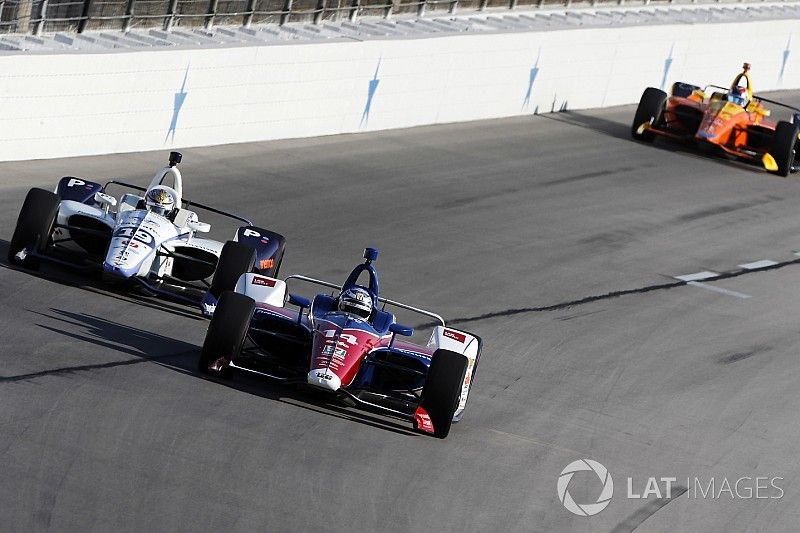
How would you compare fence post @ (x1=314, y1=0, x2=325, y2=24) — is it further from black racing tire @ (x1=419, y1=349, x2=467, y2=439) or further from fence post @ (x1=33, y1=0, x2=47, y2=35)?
black racing tire @ (x1=419, y1=349, x2=467, y2=439)

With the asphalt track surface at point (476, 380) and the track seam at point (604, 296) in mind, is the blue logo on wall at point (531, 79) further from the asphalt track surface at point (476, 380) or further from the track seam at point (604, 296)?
the track seam at point (604, 296)

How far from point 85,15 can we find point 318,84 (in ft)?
13.7

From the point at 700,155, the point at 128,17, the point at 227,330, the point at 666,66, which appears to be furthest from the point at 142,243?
the point at 666,66

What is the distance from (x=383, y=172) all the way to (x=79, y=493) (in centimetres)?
1443

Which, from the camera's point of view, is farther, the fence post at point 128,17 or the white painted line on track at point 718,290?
the fence post at point 128,17

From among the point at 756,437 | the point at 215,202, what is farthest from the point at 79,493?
the point at 215,202

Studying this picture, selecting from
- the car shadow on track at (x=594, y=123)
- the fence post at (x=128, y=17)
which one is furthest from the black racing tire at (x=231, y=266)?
the car shadow on track at (x=594, y=123)

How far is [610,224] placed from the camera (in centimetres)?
2256

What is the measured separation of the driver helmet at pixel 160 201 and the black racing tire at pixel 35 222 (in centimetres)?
86

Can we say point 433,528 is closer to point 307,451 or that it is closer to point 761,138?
point 307,451

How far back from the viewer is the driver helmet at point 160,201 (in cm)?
1447

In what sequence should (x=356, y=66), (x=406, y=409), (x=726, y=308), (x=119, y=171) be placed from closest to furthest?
(x=406, y=409) < (x=726, y=308) < (x=119, y=171) < (x=356, y=66)

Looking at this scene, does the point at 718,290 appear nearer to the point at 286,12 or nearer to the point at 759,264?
the point at 759,264

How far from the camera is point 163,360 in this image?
40.8 feet
